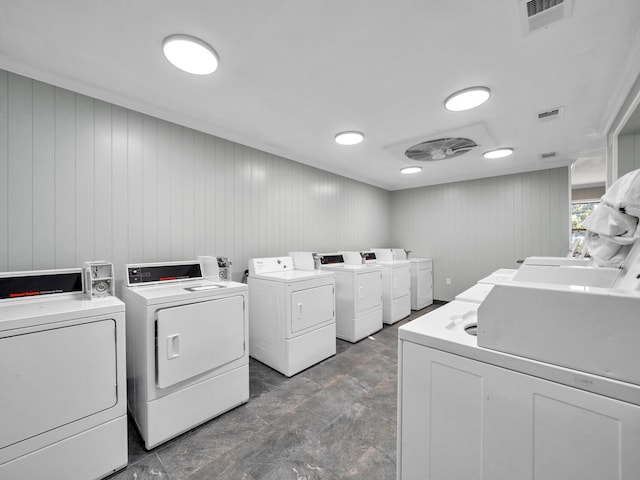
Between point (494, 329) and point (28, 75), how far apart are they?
9.85 ft

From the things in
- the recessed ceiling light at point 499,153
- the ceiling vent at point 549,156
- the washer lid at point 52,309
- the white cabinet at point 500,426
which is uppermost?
the ceiling vent at point 549,156

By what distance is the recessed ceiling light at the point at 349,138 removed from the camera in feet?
9.24

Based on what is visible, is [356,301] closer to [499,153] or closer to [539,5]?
[499,153]

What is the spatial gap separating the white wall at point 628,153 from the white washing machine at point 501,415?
244cm

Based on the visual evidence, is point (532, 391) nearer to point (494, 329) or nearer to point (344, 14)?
point (494, 329)

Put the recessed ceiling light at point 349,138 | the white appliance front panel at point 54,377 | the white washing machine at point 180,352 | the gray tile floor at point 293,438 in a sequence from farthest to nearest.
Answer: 1. the recessed ceiling light at point 349,138
2. the white washing machine at point 180,352
3. the gray tile floor at point 293,438
4. the white appliance front panel at point 54,377

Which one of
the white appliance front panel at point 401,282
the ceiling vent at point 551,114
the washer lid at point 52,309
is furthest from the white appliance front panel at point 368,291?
the washer lid at point 52,309

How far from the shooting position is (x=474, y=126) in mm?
2607

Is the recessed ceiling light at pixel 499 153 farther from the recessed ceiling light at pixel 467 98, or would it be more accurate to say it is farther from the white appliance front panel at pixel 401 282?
the white appliance front panel at pixel 401 282

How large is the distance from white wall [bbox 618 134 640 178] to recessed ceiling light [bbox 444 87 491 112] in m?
1.28

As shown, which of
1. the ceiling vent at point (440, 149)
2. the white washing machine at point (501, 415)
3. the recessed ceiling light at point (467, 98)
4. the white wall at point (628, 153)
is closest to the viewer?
the white washing machine at point (501, 415)

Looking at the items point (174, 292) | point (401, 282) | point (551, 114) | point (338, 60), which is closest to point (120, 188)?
point (174, 292)

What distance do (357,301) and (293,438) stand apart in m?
1.79

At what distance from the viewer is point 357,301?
3.27 meters
